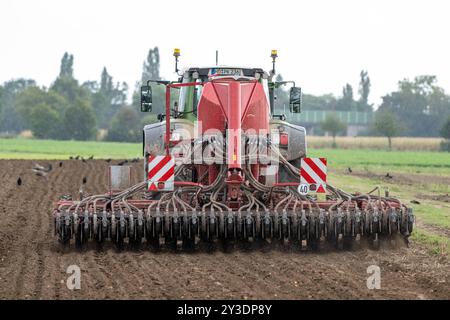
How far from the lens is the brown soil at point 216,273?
788 centimetres

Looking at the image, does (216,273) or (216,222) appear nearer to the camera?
(216,273)

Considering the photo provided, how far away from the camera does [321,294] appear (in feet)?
25.7

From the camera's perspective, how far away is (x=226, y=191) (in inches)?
450

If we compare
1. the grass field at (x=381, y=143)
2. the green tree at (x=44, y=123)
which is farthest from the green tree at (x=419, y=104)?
the green tree at (x=44, y=123)

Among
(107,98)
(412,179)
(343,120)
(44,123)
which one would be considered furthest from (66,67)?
(412,179)

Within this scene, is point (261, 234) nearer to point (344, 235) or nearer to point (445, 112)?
point (344, 235)

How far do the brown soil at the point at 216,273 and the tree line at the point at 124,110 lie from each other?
56586 mm

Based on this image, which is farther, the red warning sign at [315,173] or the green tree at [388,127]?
the green tree at [388,127]

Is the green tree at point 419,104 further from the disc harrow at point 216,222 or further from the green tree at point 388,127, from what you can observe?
the disc harrow at point 216,222

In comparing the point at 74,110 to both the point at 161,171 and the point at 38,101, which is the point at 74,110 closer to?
the point at 38,101

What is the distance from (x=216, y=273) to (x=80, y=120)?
83.6 metres

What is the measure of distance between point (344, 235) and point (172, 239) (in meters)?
2.28
